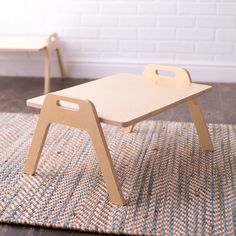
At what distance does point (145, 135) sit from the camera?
1.99m

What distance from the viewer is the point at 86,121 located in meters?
1.38

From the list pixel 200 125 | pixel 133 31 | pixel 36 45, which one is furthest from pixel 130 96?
pixel 133 31

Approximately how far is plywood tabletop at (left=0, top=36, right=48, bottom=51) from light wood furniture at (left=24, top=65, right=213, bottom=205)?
75 cm

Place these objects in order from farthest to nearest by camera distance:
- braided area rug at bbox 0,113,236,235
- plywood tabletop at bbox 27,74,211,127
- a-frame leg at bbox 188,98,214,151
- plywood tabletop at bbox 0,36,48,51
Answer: plywood tabletop at bbox 0,36,48,51, a-frame leg at bbox 188,98,214,151, plywood tabletop at bbox 27,74,211,127, braided area rug at bbox 0,113,236,235

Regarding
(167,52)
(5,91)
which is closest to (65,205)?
(5,91)

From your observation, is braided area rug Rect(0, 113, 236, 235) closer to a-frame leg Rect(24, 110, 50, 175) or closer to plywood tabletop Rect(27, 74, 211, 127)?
a-frame leg Rect(24, 110, 50, 175)

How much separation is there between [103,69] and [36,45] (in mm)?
542

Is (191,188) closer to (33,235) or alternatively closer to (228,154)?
(228,154)

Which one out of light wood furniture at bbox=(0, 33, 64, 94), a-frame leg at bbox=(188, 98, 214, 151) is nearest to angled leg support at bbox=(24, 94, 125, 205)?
a-frame leg at bbox=(188, 98, 214, 151)

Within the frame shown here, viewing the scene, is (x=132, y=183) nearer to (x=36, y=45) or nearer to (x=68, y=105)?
(x=68, y=105)

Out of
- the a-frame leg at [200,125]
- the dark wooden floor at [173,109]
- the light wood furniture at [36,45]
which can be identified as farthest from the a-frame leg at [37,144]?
the light wood furniture at [36,45]

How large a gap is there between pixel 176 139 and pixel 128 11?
113cm

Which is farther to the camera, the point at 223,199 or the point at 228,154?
the point at 228,154

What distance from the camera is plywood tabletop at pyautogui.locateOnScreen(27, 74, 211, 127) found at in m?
1.42
